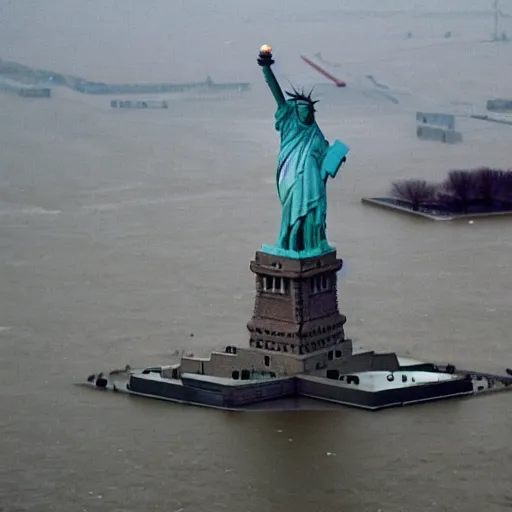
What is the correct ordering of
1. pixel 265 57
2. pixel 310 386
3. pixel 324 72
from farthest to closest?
pixel 324 72 → pixel 265 57 → pixel 310 386

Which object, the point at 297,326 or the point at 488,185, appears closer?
the point at 297,326

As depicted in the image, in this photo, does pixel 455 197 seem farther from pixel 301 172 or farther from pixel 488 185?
pixel 301 172

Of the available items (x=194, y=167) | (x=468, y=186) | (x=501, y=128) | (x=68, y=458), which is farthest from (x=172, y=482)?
(x=501, y=128)

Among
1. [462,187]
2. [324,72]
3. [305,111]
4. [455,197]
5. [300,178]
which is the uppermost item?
[324,72]

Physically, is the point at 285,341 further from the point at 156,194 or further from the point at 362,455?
the point at 156,194

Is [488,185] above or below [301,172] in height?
above

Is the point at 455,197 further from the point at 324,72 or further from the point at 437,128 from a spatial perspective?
the point at 437,128

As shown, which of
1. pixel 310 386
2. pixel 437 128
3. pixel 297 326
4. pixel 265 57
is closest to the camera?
pixel 310 386

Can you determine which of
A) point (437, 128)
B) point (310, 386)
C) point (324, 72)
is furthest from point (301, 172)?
point (437, 128)
